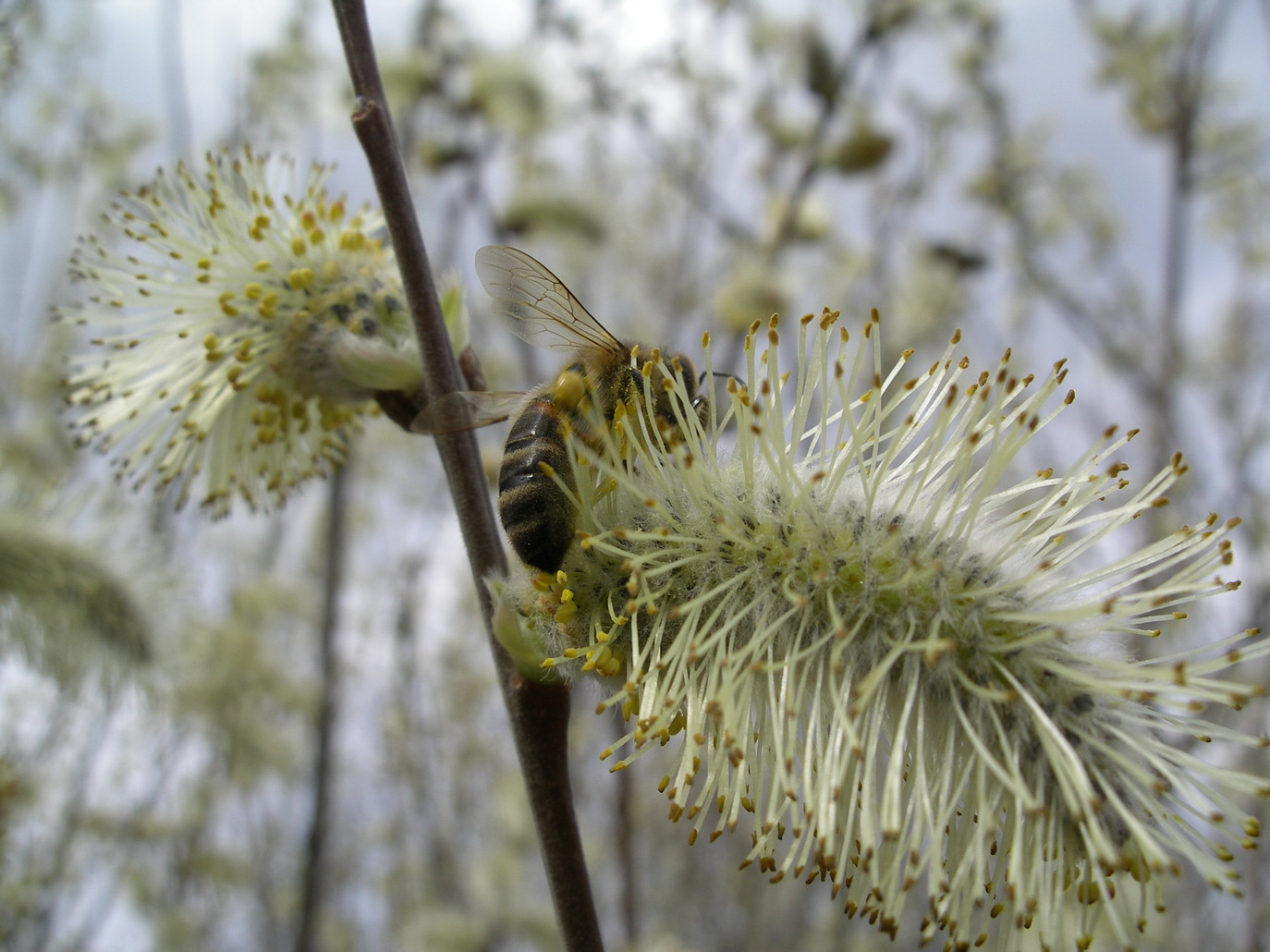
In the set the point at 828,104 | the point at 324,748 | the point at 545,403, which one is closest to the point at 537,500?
the point at 545,403

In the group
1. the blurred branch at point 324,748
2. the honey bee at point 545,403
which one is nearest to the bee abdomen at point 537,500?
the honey bee at point 545,403

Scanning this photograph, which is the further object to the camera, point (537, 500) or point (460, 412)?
point (460, 412)

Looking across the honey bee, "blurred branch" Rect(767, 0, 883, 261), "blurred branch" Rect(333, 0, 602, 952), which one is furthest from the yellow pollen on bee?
"blurred branch" Rect(767, 0, 883, 261)

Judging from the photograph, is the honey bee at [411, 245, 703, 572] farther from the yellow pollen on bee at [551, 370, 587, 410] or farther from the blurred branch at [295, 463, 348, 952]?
the blurred branch at [295, 463, 348, 952]

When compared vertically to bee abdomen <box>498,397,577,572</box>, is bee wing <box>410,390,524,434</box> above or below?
above

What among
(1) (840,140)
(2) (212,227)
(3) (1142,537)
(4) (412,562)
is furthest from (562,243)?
(2) (212,227)

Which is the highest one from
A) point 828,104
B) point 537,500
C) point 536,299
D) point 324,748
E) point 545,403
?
point 828,104

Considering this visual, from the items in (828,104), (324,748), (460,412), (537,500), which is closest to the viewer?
(537,500)

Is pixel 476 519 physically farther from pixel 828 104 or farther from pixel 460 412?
pixel 828 104
